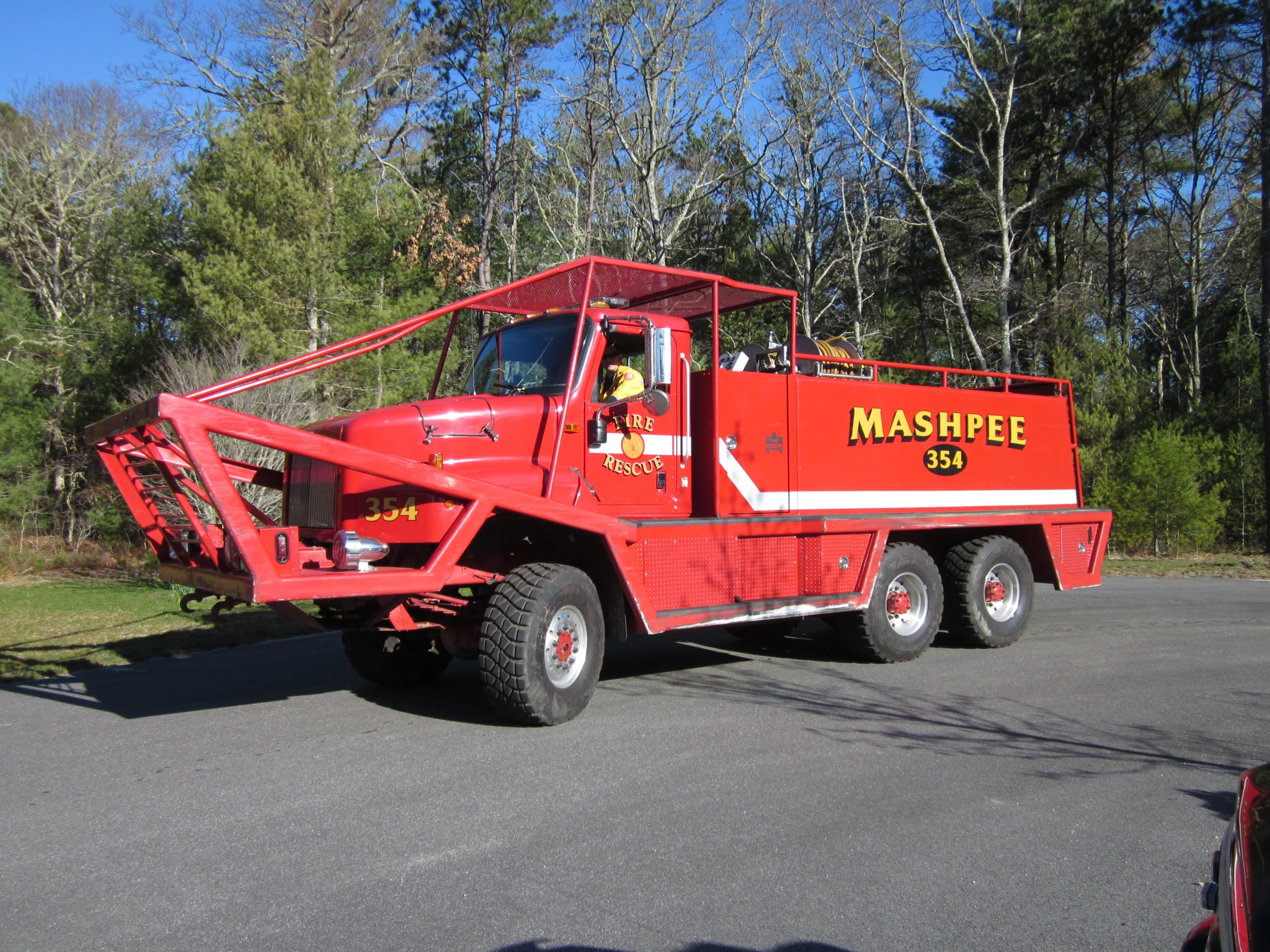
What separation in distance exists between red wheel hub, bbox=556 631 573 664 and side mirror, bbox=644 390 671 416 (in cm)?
173

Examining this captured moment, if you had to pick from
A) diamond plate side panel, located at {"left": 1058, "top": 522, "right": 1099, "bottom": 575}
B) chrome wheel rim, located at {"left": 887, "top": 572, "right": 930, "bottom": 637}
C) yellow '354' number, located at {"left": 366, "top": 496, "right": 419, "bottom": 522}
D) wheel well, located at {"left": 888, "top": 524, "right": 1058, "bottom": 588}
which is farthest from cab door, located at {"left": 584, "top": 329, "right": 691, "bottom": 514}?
diamond plate side panel, located at {"left": 1058, "top": 522, "right": 1099, "bottom": 575}

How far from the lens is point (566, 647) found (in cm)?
661

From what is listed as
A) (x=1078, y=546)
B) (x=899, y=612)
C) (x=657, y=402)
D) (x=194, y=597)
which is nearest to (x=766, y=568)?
(x=899, y=612)

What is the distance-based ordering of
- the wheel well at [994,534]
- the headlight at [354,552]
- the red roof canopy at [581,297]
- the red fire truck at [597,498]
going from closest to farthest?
the headlight at [354,552] < the red fire truck at [597,498] < the red roof canopy at [581,297] < the wheel well at [994,534]

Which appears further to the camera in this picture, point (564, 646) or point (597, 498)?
point (597, 498)

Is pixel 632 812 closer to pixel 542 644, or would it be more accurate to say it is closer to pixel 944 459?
pixel 542 644

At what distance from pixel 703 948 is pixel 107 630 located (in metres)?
10.3

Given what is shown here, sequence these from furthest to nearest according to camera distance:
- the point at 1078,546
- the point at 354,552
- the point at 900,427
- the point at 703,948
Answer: the point at 1078,546, the point at 900,427, the point at 354,552, the point at 703,948

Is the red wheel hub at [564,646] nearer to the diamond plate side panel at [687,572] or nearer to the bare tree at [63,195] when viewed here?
the diamond plate side panel at [687,572]

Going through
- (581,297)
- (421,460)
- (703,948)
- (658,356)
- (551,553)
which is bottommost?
(703,948)

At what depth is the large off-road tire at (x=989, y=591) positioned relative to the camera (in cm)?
974

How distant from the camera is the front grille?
6605 mm

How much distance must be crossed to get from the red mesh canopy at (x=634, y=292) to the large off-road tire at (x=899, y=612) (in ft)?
9.15

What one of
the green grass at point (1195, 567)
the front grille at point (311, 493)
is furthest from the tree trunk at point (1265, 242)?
the front grille at point (311, 493)
